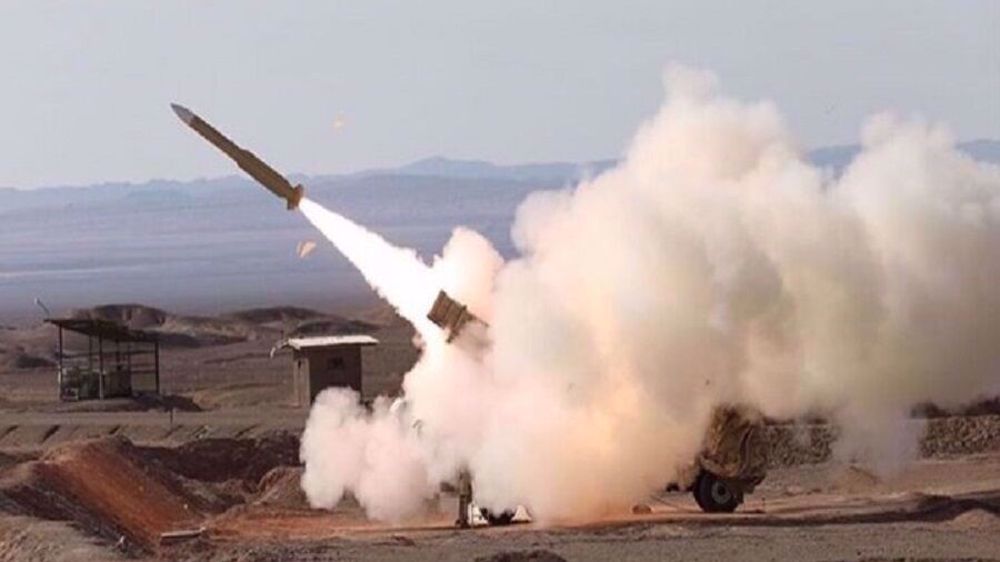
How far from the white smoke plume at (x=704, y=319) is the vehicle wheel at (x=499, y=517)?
0.28m

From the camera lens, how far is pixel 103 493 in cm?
3072

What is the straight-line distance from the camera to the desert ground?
24.3 m

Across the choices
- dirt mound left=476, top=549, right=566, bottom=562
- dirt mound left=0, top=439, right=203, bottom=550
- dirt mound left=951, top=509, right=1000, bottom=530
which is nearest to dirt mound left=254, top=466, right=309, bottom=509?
dirt mound left=0, top=439, right=203, bottom=550

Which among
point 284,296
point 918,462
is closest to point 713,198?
point 918,462

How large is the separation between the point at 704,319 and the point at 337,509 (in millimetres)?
7152

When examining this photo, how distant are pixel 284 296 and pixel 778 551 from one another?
116 meters

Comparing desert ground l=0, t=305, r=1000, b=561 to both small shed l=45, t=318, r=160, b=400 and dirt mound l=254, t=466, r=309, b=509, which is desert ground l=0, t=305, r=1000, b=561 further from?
small shed l=45, t=318, r=160, b=400

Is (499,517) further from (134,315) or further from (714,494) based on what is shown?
(134,315)

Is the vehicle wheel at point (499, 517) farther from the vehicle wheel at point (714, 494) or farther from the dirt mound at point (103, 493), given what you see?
the dirt mound at point (103, 493)

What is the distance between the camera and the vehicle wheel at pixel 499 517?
2864cm

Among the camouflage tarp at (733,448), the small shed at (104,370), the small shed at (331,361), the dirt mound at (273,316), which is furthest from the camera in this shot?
the dirt mound at (273,316)

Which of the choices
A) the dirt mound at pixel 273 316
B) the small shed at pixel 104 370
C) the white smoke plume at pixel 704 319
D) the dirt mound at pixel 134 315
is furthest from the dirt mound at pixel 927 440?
the dirt mound at pixel 273 316

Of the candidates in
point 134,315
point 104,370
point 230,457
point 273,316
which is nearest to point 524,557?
point 230,457

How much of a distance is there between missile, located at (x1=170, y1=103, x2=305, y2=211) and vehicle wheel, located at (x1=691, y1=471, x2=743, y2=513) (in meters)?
6.73
